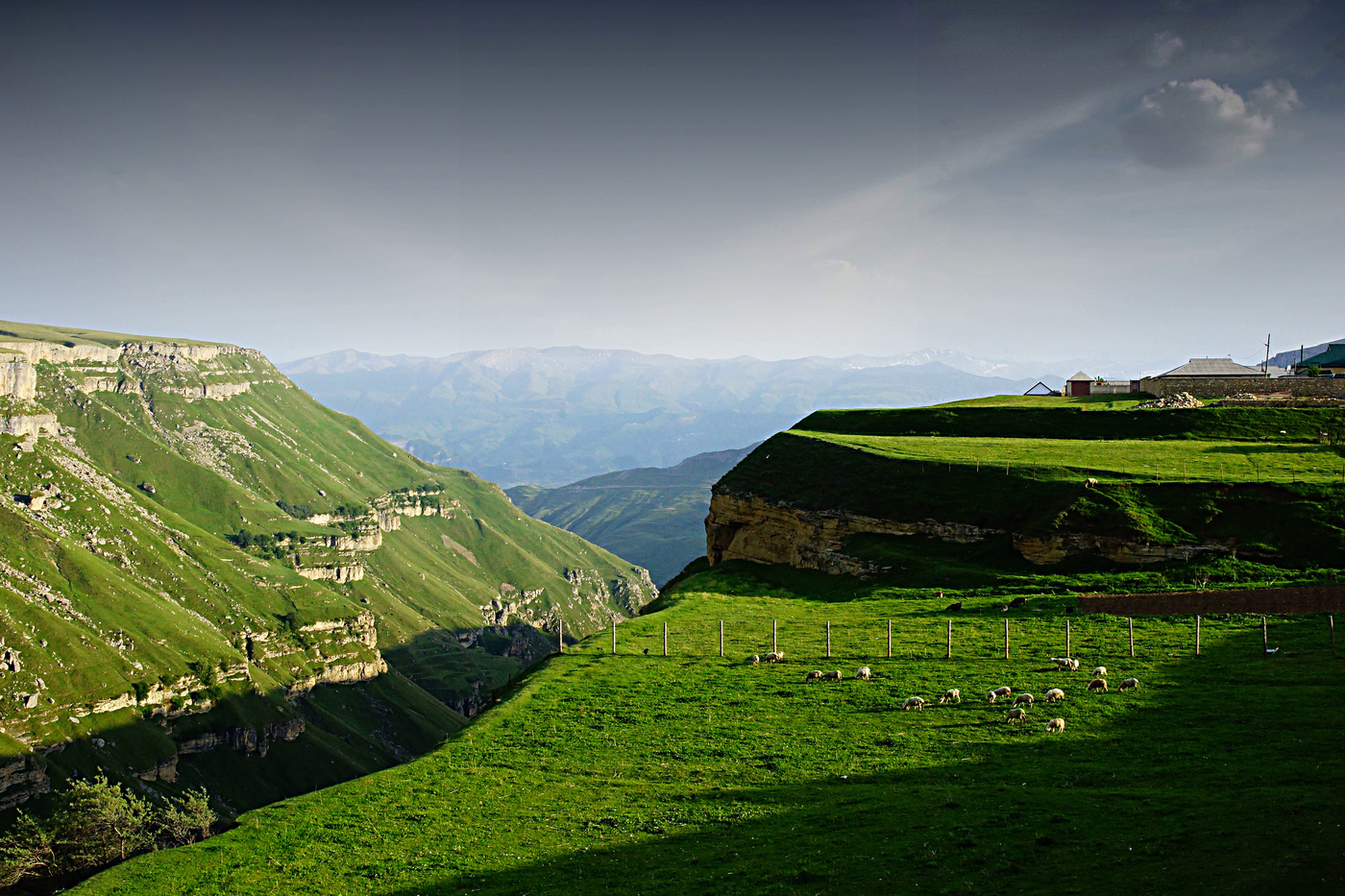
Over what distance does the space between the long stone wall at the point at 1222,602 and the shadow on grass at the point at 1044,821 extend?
11.1m

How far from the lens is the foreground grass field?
18.9 m

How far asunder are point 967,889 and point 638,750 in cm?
1677

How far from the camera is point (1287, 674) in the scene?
31062 mm

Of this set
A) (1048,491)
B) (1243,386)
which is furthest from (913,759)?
(1243,386)

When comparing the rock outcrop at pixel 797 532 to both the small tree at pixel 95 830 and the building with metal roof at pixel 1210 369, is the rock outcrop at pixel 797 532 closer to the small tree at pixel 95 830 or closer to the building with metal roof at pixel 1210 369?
the building with metal roof at pixel 1210 369

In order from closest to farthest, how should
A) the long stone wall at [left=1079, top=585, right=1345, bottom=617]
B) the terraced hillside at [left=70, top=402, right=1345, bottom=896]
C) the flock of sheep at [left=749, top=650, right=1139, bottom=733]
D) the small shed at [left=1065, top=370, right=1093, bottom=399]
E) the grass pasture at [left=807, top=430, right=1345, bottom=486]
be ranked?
1. the terraced hillside at [left=70, top=402, right=1345, bottom=896]
2. the flock of sheep at [left=749, top=650, right=1139, bottom=733]
3. the long stone wall at [left=1079, top=585, right=1345, bottom=617]
4. the grass pasture at [left=807, top=430, right=1345, bottom=486]
5. the small shed at [left=1065, top=370, right=1093, bottom=399]

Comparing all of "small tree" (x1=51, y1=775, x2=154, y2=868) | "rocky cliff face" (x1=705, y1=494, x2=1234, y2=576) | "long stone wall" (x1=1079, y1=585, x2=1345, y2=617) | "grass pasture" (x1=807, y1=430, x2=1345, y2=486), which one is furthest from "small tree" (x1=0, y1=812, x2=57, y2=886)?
"long stone wall" (x1=1079, y1=585, x2=1345, y2=617)

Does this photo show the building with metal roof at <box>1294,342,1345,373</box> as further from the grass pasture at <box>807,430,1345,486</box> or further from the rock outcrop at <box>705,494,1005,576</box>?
the rock outcrop at <box>705,494,1005,576</box>

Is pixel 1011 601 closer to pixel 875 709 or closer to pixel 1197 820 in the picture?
pixel 875 709

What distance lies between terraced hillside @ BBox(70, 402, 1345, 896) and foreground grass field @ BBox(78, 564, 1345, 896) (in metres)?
0.11

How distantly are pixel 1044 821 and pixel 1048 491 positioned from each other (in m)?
39.4

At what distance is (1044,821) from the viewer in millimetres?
20641

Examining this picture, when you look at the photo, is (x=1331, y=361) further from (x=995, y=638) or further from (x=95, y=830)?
(x=95, y=830)

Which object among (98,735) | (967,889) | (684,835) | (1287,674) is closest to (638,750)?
(684,835)
